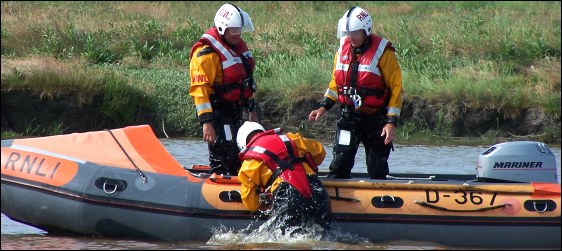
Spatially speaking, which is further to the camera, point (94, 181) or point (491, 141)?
point (491, 141)

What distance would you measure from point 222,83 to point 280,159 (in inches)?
41.1

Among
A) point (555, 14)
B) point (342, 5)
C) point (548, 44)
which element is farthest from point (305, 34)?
point (342, 5)

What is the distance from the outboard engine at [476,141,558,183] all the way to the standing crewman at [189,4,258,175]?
6.49 feet

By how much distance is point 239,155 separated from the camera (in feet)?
29.6

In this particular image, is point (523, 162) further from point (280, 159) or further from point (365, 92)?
point (280, 159)

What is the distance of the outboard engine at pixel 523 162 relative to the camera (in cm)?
930

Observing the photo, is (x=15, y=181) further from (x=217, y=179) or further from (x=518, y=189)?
(x=518, y=189)

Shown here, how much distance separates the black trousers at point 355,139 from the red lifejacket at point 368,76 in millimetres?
131

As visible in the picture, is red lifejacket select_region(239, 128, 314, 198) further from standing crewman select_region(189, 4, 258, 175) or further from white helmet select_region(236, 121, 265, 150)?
standing crewman select_region(189, 4, 258, 175)

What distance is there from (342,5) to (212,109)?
57.9 feet

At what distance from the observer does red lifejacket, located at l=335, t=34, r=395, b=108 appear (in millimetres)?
9500

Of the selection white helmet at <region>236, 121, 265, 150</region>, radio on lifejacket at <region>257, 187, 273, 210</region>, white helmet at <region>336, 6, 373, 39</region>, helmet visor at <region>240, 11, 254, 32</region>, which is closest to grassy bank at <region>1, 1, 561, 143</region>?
helmet visor at <region>240, 11, 254, 32</region>

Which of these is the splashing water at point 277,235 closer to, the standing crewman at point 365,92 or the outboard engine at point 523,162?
the standing crewman at point 365,92

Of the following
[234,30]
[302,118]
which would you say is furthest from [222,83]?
[302,118]
